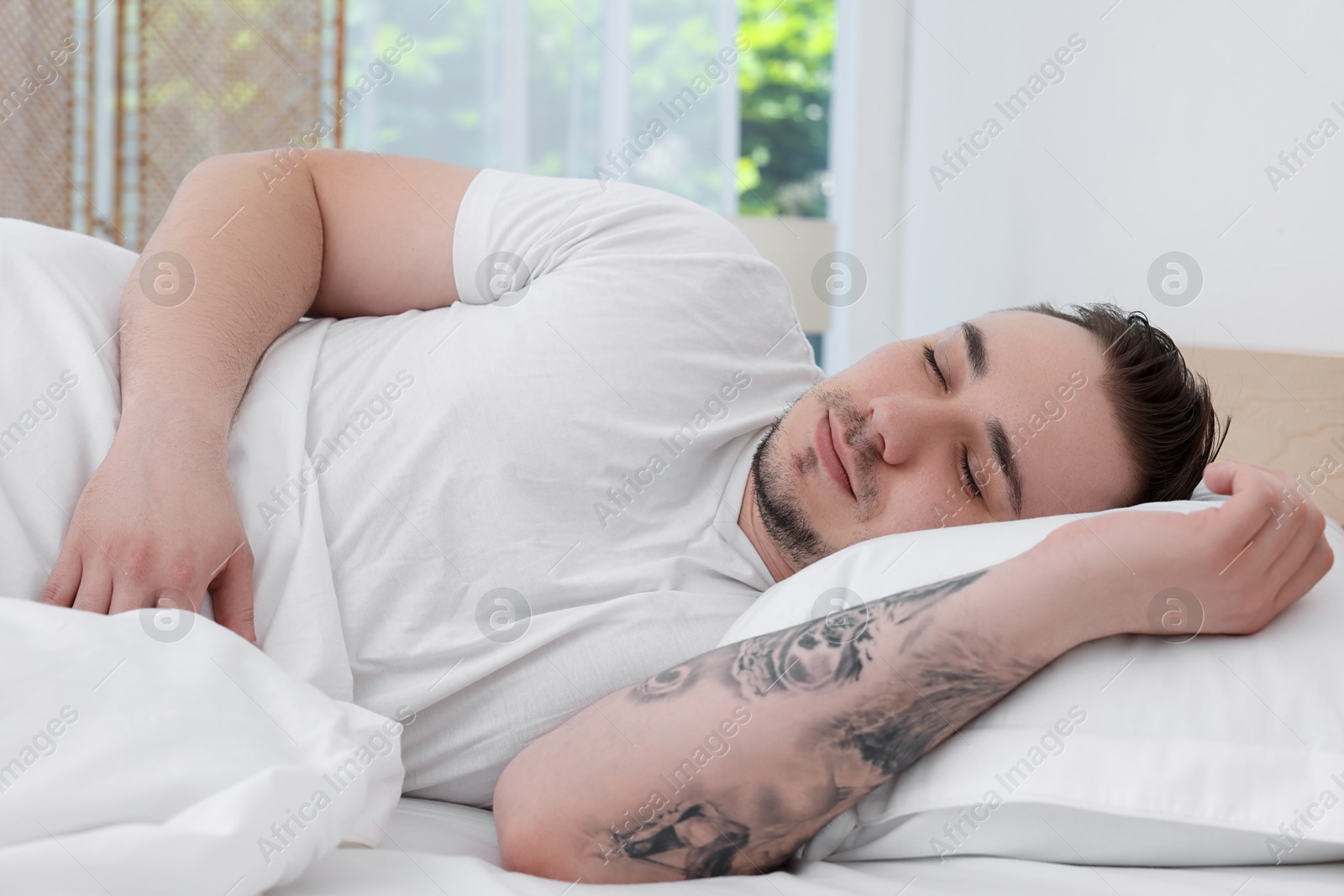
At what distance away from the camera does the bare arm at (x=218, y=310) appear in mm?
740

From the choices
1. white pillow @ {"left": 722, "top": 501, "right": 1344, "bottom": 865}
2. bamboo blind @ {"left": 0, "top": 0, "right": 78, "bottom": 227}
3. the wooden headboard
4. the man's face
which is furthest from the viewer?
bamboo blind @ {"left": 0, "top": 0, "right": 78, "bottom": 227}

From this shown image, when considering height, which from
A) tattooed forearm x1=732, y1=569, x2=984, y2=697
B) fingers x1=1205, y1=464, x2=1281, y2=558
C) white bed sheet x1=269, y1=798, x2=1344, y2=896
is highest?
fingers x1=1205, y1=464, x2=1281, y2=558

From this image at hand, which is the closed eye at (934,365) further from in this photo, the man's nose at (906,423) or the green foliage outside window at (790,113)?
the green foliage outside window at (790,113)

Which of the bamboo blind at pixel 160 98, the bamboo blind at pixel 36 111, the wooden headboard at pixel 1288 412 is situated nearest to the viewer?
the wooden headboard at pixel 1288 412

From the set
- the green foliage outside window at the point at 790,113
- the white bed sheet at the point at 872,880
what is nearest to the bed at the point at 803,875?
the white bed sheet at the point at 872,880

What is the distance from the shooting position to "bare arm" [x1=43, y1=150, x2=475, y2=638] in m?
0.74

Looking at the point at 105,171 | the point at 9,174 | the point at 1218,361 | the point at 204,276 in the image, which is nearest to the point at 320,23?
the point at 105,171

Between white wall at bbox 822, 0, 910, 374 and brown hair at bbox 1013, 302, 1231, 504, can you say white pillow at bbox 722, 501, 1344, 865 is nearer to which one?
brown hair at bbox 1013, 302, 1231, 504

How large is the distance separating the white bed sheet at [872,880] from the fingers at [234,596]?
0.20 meters

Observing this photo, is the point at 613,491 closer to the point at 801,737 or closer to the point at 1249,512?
the point at 801,737

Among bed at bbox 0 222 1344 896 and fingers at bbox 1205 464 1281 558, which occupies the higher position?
fingers at bbox 1205 464 1281 558

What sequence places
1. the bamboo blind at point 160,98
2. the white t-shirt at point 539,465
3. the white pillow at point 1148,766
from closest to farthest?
1. the white pillow at point 1148,766
2. the white t-shirt at point 539,465
3. the bamboo blind at point 160,98

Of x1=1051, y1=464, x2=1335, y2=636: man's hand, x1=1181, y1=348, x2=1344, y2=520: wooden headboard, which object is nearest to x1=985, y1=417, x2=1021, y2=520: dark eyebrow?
x1=1051, y1=464, x2=1335, y2=636: man's hand

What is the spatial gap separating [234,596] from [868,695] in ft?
1.60
